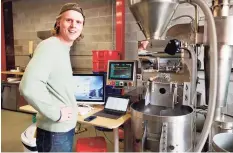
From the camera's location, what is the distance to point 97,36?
11.9 ft

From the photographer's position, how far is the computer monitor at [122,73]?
196 centimetres

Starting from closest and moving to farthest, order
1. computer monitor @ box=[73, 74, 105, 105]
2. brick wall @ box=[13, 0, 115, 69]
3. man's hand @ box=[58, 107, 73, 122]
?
1. man's hand @ box=[58, 107, 73, 122]
2. computer monitor @ box=[73, 74, 105, 105]
3. brick wall @ box=[13, 0, 115, 69]

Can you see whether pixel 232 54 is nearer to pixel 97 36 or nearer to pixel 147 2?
pixel 147 2

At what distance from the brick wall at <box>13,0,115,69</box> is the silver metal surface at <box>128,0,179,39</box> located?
210 centimetres

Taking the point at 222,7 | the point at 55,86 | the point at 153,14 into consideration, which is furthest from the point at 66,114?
the point at 222,7

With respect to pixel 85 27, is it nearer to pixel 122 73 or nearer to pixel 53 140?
pixel 122 73

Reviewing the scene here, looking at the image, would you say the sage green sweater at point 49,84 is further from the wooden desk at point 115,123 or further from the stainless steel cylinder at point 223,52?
the stainless steel cylinder at point 223,52

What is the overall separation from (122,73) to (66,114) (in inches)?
37.2

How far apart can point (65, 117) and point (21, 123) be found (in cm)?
287

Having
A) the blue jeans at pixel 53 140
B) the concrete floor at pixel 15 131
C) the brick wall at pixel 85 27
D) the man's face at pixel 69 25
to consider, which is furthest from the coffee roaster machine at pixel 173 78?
the brick wall at pixel 85 27

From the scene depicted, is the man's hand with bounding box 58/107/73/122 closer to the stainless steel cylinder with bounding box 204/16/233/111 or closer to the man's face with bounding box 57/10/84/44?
the man's face with bounding box 57/10/84/44

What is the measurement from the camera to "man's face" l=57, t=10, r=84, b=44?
3.95 ft

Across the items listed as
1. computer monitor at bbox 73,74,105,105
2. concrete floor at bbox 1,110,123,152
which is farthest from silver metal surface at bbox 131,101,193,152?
concrete floor at bbox 1,110,123,152

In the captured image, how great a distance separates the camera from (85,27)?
3.72m
